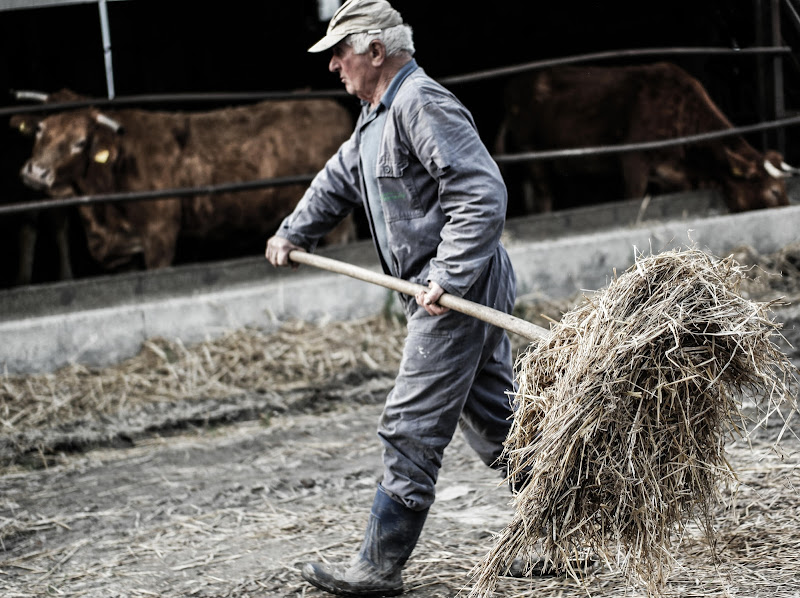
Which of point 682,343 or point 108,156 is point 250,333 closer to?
point 108,156

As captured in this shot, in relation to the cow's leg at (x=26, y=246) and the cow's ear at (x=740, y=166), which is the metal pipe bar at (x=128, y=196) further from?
the cow's ear at (x=740, y=166)

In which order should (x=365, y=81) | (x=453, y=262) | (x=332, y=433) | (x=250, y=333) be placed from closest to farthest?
(x=453, y=262)
(x=365, y=81)
(x=332, y=433)
(x=250, y=333)

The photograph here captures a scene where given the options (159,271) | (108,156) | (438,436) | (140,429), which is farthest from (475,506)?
(108,156)

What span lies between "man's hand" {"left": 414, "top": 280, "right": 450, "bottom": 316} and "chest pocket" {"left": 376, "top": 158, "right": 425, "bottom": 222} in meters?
0.30

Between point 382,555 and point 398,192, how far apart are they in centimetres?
127

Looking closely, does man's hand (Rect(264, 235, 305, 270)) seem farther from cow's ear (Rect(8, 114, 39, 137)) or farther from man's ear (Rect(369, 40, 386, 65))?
cow's ear (Rect(8, 114, 39, 137))

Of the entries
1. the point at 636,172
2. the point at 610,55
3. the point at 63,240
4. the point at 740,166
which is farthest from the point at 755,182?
the point at 63,240

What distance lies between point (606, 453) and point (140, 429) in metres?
3.51

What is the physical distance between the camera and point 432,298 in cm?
305

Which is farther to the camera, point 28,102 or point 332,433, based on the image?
point 28,102

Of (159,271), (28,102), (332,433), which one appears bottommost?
(332,433)

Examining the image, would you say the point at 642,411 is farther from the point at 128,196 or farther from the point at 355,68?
the point at 128,196

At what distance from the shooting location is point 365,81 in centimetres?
331

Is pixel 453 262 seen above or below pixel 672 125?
above
